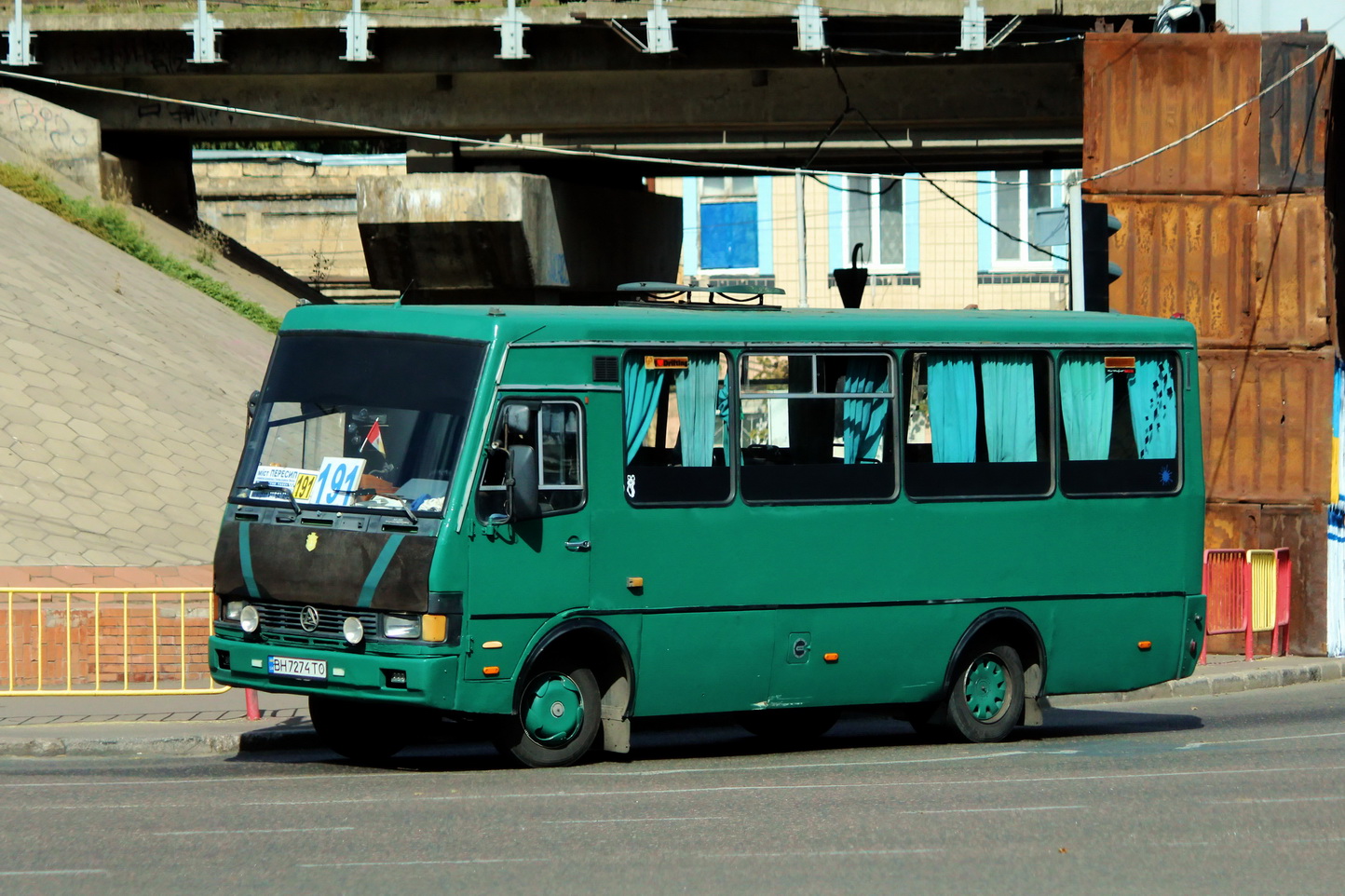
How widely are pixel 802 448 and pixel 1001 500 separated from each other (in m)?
1.61

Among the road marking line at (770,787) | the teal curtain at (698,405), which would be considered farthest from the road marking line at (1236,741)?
the teal curtain at (698,405)

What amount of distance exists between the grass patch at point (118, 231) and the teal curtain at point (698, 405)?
1879cm

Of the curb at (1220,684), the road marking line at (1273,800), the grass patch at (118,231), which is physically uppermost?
the grass patch at (118,231)

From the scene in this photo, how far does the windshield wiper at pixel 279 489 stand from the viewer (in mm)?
11289

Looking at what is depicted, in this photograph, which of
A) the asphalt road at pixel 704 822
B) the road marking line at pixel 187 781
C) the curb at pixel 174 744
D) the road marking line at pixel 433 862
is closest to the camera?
the asphalt road at pixel 704 822

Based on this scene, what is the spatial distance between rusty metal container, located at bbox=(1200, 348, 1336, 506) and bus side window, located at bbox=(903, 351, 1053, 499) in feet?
23.9

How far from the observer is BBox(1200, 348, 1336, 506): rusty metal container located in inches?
789

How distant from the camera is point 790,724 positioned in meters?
13.9

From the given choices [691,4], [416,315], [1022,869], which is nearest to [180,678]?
[416,315]

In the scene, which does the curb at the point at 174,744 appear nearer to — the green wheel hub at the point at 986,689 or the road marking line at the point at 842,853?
the green wheel hub at the point at 986,689

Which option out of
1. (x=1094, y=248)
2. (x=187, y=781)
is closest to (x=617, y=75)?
(x=1094, y=248)

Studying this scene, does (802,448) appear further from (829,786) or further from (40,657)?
(40,657)

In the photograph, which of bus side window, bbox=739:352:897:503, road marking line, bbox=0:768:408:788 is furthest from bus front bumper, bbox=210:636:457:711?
bus side window, bbox=739:352:897:503

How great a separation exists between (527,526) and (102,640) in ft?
15.1
